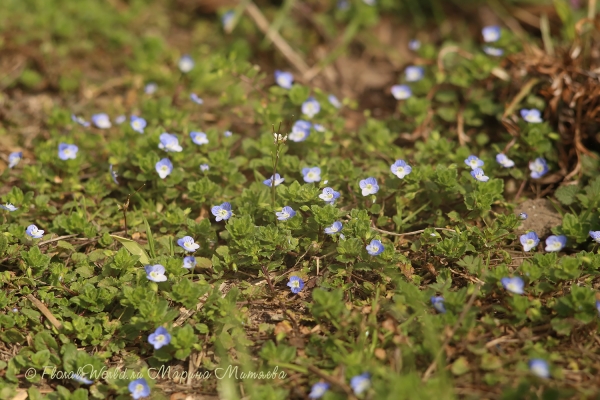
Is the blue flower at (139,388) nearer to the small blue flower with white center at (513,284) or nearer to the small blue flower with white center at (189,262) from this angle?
the small blue flower with white center at (189,262)

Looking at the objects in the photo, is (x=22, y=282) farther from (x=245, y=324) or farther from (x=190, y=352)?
(x=245, y=324)

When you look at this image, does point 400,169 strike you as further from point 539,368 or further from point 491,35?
point 491,35

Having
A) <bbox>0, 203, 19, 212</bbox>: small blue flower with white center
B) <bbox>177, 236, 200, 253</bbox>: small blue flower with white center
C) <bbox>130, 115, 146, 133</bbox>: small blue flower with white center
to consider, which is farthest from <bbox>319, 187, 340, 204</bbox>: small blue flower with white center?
<bbox>0, 203, 19, 212</bbox>: small blue flower with white center

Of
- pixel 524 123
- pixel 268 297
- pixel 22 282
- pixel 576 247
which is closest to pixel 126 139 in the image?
pixel 22 282

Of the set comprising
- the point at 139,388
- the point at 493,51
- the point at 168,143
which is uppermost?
the point at 493,51

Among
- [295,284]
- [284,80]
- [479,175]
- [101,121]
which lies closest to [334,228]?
[295,284]

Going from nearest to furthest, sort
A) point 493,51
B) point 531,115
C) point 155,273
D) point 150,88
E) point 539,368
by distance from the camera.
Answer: point 539,368
point 155,273
point 531,115
point 493,51
point 150,88

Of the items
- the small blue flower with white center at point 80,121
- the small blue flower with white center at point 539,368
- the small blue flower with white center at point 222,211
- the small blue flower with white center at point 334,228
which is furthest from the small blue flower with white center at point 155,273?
the small blue flower with white center at point 539,368

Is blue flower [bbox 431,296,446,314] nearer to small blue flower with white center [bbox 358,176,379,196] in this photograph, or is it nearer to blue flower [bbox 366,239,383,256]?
blue flower [bbox 366,239,383,256]
